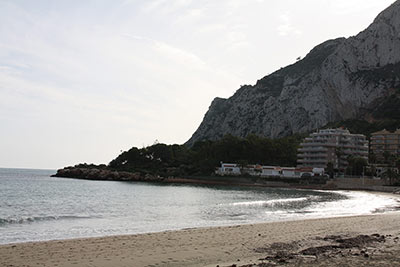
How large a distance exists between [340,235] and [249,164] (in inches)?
4683

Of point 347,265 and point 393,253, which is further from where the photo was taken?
point 393,253

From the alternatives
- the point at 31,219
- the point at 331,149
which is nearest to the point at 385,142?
the point at 331,149

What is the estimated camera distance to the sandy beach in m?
13.7

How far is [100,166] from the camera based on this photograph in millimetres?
166875

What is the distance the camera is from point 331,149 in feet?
430

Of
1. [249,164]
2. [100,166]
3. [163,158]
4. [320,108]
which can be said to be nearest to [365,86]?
[320,108]

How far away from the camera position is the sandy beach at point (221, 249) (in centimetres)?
1370

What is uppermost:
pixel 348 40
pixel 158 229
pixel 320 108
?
pixel 348 40

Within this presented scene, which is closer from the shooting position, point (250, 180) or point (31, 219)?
point (31, 219)

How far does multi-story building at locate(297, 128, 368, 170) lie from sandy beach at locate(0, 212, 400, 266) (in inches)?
4403

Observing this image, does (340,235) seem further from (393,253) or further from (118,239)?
(118,239)

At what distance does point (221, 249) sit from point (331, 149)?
4793 inches

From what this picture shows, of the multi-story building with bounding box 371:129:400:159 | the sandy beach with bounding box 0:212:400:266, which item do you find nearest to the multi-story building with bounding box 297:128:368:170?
the multi-story building with bounding box 371:129:400:159

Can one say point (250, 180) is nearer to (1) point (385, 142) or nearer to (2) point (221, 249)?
(1) point (385, 142)
